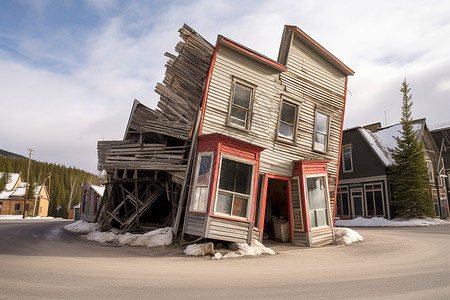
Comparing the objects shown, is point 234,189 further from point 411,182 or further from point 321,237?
point 411,182

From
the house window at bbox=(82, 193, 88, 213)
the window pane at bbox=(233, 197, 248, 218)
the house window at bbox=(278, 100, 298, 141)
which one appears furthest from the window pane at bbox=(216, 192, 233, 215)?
the house window at bbox=(82, 193, 88, 213)

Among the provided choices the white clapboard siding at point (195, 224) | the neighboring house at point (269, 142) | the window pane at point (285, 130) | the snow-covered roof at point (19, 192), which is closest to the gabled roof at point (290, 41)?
the neighboring house at point (269, 142)

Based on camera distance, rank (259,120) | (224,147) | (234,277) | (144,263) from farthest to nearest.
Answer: (259,120), (224,147), (144,263), (234,277)

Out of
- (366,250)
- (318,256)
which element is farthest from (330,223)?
(318,256)

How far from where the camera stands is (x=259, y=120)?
39.9 ft

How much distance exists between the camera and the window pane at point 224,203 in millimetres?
9625

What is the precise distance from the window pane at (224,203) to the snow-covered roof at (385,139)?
21361 mm

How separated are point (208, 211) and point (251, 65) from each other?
6.32m

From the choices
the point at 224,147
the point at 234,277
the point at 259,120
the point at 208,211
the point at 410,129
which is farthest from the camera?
the point at 410,129

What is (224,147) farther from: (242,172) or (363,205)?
(363,205)

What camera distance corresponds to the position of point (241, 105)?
466 inches

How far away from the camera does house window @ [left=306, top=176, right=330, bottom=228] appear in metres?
12.4

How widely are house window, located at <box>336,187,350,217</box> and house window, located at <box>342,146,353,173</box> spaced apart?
1.94 m

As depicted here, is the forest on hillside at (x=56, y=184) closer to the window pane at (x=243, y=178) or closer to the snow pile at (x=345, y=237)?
the window pane at (x=243, y=178)
